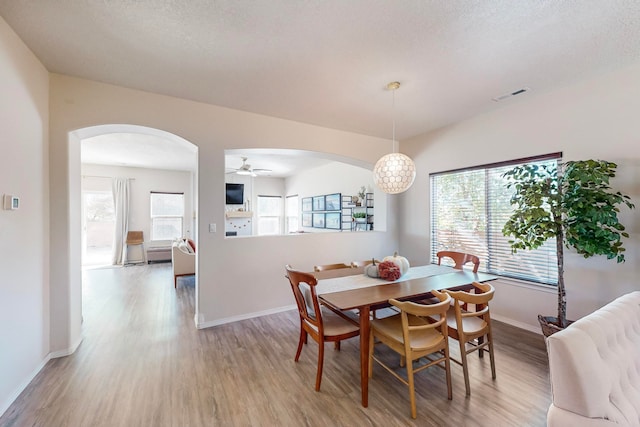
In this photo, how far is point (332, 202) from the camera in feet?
21.5

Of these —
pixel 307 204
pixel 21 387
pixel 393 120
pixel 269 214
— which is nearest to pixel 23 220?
pixel 21 387

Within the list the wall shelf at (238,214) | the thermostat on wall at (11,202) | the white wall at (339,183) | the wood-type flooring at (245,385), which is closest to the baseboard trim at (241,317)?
Answer: the wood-type flooring at (245,385)

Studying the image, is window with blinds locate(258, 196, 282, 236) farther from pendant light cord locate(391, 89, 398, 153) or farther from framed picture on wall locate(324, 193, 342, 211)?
pendant light cord locate(391, 89, 398, 153)

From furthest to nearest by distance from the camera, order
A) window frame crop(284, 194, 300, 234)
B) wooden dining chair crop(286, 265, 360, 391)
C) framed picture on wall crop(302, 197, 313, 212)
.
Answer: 1. window frame crop(284, 194, 300, 234)
2. framed picture on wall crop(302, 197, 313, 212)
3. wooden dining chair crop(286, 265, 360, 391)

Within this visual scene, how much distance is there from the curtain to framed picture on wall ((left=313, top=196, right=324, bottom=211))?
17.0 feet

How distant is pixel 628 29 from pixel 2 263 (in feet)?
15.7

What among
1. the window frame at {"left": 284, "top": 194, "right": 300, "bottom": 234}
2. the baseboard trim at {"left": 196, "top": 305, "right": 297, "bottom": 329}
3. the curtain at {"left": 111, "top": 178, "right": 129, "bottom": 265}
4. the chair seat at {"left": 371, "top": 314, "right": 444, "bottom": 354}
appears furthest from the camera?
the window frame at {"left": 284, "top": 194, "right": 300, "bottom": 234}

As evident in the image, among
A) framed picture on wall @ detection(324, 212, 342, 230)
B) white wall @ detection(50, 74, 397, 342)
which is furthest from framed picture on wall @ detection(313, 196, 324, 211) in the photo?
white wall @ detection(50, 74, 397, 342)

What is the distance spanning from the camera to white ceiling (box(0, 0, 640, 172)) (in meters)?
1.70

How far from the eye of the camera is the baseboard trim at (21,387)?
5.84ft

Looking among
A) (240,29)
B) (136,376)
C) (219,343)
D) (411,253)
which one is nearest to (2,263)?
(136,376)

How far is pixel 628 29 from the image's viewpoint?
1886 mm

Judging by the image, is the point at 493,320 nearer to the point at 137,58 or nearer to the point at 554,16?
the point at 554,16

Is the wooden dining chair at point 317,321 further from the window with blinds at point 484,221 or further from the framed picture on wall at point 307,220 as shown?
the framed picture on wall at point 307,220
